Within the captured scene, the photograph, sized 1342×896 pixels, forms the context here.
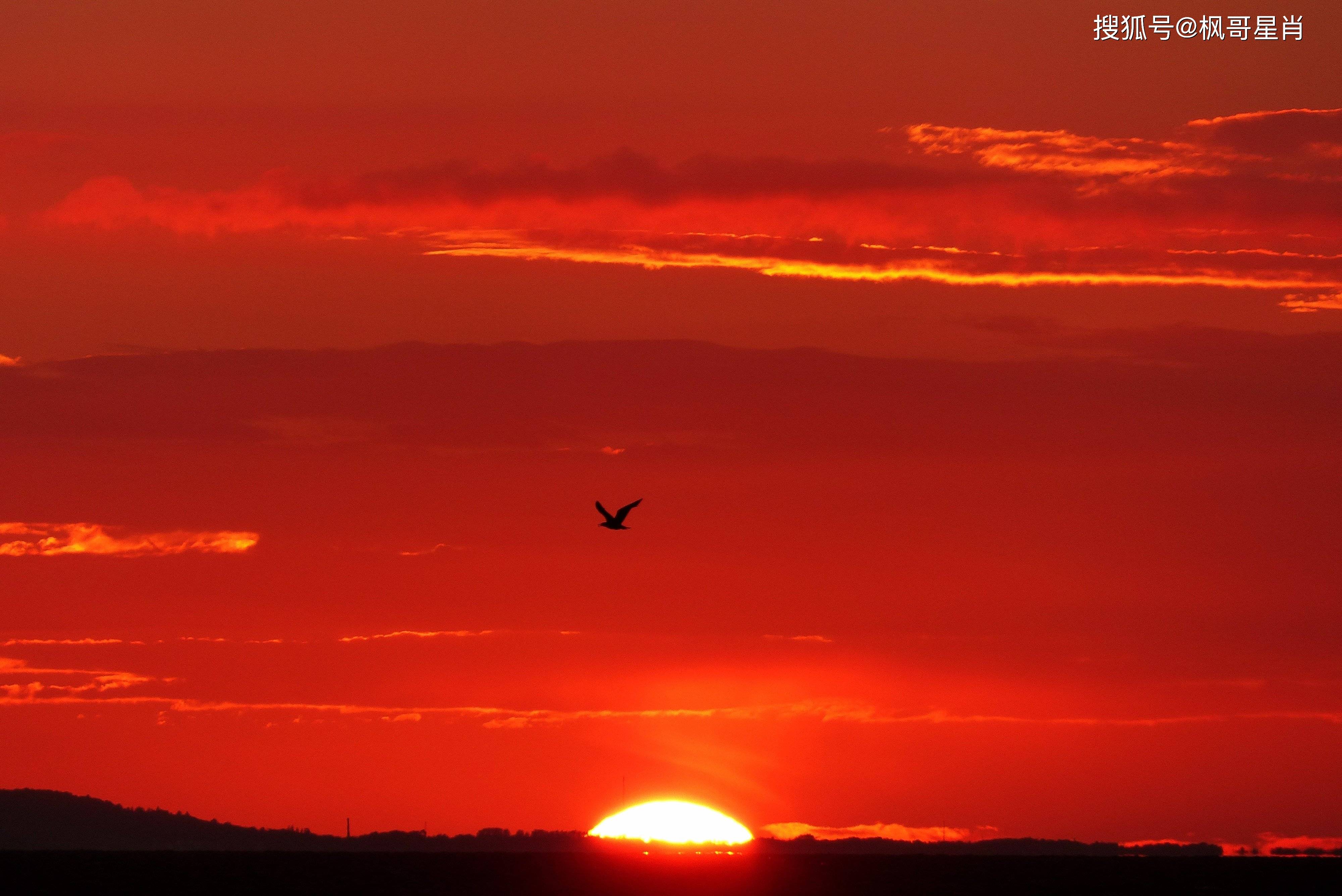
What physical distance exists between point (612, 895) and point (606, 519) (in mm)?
68776

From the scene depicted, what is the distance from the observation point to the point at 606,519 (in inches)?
5551

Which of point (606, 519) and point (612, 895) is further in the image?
point (612, 895)

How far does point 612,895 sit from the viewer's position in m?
200

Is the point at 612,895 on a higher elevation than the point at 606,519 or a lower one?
lower
